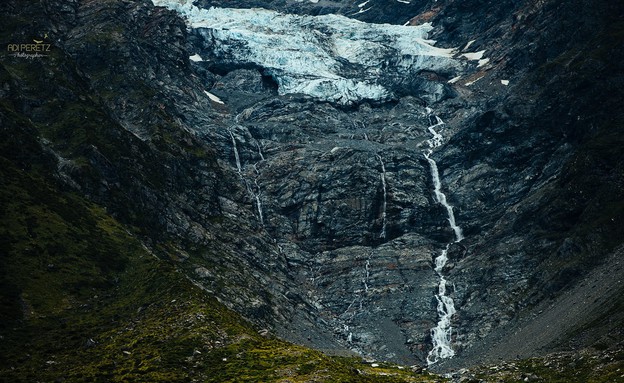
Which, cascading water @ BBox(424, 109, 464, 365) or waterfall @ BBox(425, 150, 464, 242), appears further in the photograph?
waterfall @ BBox(425, 150, 464, 242)

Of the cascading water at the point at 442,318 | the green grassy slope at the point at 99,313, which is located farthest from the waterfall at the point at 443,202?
the green grassy slope at the point at 99,313

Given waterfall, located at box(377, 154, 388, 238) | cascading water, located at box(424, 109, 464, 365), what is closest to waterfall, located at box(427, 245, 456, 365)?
cascading water, located at box(424, 109, 464, 365)

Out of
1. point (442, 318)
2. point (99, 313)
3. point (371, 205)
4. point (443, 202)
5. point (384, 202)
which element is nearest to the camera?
point (99, 313)

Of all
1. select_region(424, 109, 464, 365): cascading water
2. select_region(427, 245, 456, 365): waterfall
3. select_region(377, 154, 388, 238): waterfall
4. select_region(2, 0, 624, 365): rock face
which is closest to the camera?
select_region(427, 245, 456, 365): waterfall

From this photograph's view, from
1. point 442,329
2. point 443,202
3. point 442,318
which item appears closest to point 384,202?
point 443,202

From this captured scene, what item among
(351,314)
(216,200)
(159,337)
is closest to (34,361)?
(159,337)

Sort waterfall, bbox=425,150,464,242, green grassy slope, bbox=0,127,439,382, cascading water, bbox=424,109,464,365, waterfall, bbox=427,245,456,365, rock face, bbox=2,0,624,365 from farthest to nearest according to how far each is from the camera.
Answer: waterfall, bbox=425,150,464,242 → rock face, bbox=2,0,624,365 → cascading water, bbox=424,109,464,365 → waterfall, bbox=427,245,456,365 → green grassy slope, bbox=0,127,439,382

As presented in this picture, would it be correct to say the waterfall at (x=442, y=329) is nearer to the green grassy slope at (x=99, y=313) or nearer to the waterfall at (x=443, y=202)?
the waterfall at (x=443, y=202)

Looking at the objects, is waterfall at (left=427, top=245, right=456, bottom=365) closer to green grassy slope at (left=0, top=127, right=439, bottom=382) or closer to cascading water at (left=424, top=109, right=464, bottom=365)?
cascading water at (left=424, top=109, right=464, bottom=365)

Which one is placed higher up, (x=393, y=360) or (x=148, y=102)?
(x=148, y=102)

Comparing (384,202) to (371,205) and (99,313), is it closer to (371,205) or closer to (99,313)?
(371,205)

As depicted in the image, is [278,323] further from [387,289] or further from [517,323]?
[517,323]
